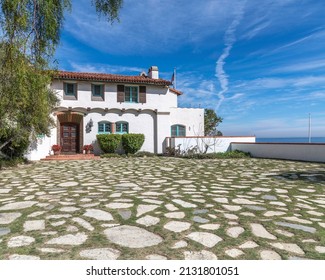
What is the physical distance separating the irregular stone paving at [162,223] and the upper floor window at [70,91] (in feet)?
44.5

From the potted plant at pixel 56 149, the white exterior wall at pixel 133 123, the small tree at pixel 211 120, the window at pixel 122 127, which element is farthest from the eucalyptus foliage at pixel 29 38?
the small tree at pixel 211 120

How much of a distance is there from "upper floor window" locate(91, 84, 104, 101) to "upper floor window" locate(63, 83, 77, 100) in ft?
4.30

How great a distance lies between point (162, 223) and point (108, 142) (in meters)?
15.8

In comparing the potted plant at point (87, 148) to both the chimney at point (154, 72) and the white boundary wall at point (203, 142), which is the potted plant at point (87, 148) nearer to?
the white boundary wall at point (203, 142)

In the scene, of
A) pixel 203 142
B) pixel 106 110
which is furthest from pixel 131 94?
pixel 203 142

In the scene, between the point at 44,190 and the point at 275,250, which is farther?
the point at 44,190

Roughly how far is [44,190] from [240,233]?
16.6ft

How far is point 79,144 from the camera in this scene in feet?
65.0

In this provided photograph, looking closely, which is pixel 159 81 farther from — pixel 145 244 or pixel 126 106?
pixel 145 244

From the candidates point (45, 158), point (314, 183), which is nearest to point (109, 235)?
point (314, 183)

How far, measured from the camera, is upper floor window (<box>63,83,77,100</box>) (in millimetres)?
19177

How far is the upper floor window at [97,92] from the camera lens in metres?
20.0

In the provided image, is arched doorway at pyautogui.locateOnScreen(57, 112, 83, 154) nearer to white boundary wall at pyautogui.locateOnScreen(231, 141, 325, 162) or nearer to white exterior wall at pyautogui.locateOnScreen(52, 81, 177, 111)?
white exterior wall at pyautogui.locateOnScreen(52, 81, 177, 111)

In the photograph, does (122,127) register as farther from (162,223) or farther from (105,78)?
(162,223)
